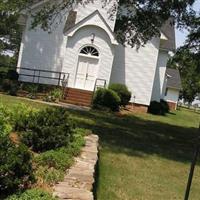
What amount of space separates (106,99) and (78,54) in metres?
4.83

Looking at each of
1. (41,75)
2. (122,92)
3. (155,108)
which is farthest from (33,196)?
(155,108)

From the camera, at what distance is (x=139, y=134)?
21281 millimetres

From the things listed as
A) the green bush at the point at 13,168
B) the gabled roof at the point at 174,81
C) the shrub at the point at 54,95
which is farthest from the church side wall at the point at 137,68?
the green bush at the point at 13,168

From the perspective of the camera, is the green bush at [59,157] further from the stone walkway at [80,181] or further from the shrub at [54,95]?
the shrub at [54,95]

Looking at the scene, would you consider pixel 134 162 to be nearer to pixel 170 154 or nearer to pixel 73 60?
pixel 170 154

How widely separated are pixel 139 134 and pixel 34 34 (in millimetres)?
17605

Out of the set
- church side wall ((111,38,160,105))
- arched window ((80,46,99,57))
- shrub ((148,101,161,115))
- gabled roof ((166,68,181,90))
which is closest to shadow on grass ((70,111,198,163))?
arched window ((80,46,99,57))

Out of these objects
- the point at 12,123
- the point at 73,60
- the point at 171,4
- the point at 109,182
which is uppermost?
the point at 171,4

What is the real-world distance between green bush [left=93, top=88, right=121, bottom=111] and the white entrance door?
10.8ft

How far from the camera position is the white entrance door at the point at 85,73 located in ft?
119

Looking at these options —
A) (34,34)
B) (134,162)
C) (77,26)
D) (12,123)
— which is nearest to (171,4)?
(134,162)

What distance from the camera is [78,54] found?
3591 cm

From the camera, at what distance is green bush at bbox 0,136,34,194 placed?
6852mm

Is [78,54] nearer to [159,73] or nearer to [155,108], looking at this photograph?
[155,108]
